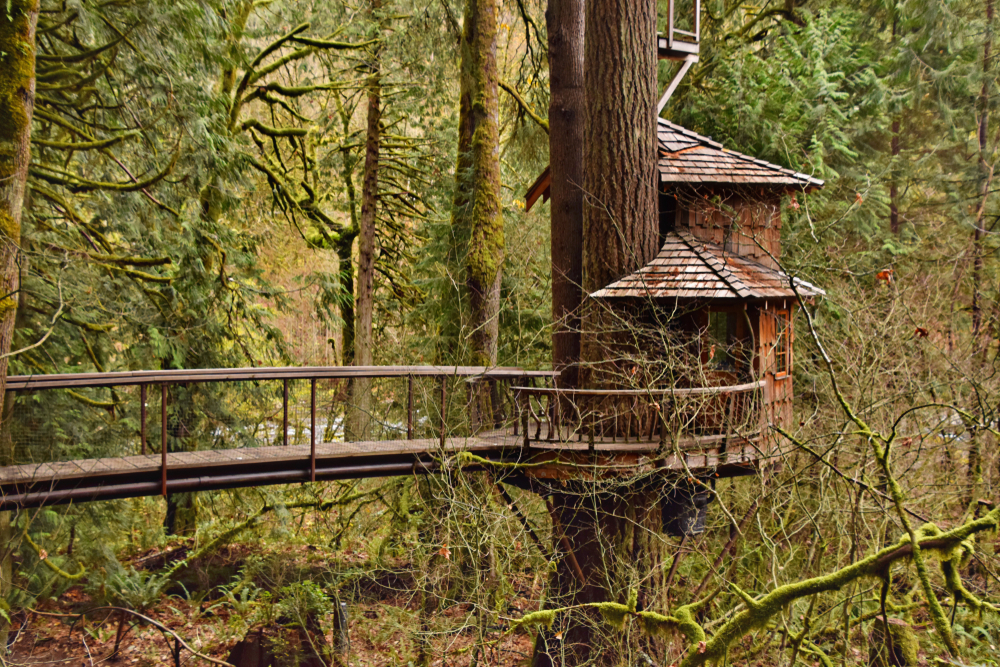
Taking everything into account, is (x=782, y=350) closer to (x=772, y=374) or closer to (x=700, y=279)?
(x=772, y=374)

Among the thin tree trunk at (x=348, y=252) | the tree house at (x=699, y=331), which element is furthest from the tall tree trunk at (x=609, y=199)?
the thin tree trunk at (x=348, y=252)

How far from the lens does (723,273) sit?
817 cm

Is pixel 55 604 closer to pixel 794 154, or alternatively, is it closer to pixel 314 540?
pixel 314 540

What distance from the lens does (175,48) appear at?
26.1ft

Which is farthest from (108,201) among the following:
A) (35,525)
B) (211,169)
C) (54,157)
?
(35,525)

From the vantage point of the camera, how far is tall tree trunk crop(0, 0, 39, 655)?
5.92m

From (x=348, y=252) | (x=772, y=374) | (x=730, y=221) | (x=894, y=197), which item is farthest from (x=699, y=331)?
(x=348, y=252)

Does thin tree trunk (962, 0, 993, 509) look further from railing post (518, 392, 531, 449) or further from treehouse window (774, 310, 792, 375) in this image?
railing post (518, 392, 531, 449)

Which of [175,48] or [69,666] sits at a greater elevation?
[175,48]

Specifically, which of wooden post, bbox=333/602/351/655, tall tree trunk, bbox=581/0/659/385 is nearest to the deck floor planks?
tall tree trunk, bbox=581/0/659/385

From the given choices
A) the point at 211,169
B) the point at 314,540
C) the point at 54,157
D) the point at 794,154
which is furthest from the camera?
the point at 314,540

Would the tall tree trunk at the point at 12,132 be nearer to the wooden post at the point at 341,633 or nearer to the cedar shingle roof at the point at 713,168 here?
the wooden post at the point at 341,633

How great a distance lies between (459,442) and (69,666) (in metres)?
6.57

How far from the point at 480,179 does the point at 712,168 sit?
3.33 m
